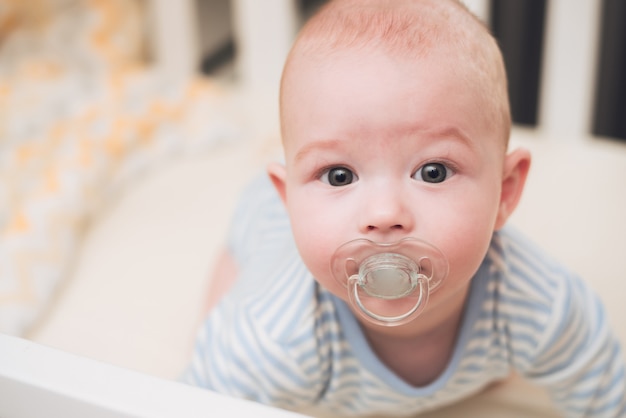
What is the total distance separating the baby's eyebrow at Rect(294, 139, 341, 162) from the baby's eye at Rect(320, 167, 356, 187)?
0.02 metres

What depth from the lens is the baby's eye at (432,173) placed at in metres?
0.60

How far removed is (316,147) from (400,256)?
0.10 metres

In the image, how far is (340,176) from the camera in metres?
0.61

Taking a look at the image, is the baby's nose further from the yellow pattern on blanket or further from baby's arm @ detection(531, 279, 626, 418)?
the yellow pattern on blanket

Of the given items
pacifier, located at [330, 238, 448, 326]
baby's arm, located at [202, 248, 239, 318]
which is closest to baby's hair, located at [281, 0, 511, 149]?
pacifier, located at [330, 238, 448, 326]

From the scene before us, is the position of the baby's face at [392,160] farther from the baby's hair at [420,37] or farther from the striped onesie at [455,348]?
the striped onesie at [455,348]

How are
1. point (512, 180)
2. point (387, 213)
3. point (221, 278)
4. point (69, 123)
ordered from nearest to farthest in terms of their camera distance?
point (387, 213), point (512, 180), point (221, 278), point (69, 123)

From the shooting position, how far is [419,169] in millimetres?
598

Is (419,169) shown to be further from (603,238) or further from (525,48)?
(525,48)

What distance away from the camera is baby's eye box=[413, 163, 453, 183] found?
598 millimetres

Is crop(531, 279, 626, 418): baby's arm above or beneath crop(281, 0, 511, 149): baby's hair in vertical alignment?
beneath

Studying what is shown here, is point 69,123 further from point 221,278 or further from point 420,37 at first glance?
point 420,37

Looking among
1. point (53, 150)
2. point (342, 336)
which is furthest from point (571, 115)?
point (53, 150)

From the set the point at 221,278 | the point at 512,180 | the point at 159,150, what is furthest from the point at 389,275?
the point at 159,150
